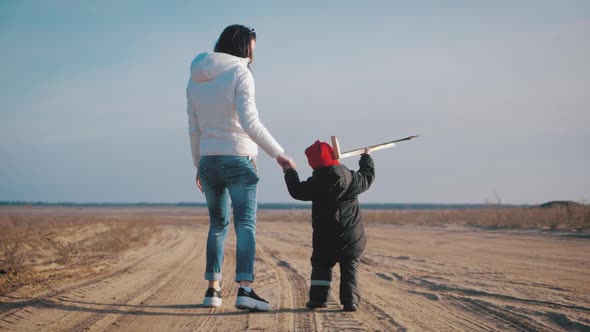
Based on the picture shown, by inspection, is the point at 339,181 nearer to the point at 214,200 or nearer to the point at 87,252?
the point at 214,200

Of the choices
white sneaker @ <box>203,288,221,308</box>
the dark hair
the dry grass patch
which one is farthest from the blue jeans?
the dry grass patch

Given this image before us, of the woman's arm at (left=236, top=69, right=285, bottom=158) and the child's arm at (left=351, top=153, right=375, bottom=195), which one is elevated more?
the woman's arm at (left=236, top=69, right=285, bottom=158)

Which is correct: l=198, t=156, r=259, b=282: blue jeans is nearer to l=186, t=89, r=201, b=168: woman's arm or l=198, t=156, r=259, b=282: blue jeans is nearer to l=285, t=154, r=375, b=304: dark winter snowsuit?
l=186, t=89, r=201, b=168: woman's arm

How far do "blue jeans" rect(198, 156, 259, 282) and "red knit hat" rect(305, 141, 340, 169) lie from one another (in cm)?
48

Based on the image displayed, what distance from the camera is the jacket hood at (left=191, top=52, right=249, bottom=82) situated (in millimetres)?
4477

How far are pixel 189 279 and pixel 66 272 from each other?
1606mm

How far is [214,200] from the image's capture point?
4598 mm

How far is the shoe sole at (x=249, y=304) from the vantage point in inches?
166

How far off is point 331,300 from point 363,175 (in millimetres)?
1155

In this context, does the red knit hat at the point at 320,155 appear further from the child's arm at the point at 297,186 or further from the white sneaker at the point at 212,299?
the white sneaker at the point at 212,299

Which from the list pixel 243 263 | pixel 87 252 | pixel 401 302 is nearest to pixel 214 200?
pixel 243 263

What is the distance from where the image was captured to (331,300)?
15.9 feet

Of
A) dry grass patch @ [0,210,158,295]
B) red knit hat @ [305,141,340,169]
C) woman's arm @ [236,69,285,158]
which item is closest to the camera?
woman's arm @ [236,69,285,158]

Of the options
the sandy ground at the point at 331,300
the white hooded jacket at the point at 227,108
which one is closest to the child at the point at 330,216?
the sandy ground at the point at 331,300
